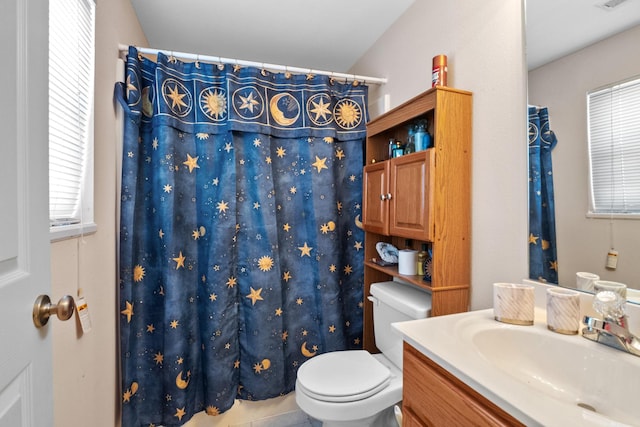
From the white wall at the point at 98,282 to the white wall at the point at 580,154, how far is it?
1631 millimetres

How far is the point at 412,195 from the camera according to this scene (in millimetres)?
1281

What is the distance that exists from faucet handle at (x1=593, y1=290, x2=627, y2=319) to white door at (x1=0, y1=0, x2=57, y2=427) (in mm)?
1280

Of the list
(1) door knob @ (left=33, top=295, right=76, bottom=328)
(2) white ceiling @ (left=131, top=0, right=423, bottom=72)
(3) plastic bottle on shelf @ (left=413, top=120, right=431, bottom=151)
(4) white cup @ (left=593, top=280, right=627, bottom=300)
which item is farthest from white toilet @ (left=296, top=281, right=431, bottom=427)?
(2) white ceiling @ (left=131, top=0, right=423, bottom=72)

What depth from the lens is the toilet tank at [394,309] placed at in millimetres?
1279

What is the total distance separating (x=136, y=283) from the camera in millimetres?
1479

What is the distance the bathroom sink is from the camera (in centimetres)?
56

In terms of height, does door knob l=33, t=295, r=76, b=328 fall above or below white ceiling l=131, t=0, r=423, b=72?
below

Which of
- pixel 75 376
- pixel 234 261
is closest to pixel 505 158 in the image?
pixel 234 261

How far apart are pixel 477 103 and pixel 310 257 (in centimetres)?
118

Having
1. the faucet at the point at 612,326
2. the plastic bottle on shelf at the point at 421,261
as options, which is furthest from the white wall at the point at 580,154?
the plastic bottle on shelf at the point at 421,261

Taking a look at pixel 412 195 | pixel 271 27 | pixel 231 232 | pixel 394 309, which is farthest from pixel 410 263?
pixel 271 27

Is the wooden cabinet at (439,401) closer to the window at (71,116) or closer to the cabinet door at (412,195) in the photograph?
the cabinet door at (412,195)

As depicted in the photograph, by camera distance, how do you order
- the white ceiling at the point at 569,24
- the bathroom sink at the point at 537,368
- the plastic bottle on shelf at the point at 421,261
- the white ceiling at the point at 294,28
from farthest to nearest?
the plastic bottle on shelf at the point at 421,261 < the white ceiling at the point at 294,28 < the white ceiling at the point at 569,24 < the bathroom sink at the point at 537,368

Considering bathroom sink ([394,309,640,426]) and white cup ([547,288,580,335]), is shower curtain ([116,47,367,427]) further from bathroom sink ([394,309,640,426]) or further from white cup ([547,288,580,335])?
white cup ([547,288,580,335])
